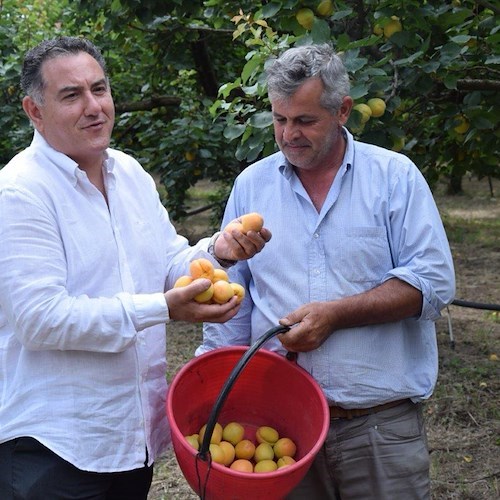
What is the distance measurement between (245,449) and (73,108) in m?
Answer: 1.05

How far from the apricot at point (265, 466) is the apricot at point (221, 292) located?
459 millimetres

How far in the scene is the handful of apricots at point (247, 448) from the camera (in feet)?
6.69

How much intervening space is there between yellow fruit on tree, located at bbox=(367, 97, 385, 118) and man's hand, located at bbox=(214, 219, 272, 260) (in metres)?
0.99

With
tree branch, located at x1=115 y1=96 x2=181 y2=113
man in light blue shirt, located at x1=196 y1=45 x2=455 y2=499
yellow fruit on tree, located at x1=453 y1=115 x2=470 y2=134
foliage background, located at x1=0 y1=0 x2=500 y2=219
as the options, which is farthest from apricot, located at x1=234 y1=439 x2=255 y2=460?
tree branch, located at x1=115 y1=96 x2=181 y2=113

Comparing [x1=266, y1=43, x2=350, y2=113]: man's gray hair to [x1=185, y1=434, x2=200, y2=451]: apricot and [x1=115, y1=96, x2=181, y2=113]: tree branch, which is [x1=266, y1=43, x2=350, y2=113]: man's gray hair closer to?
[x1=185, y1=434, x2=200, y2=451]: apricot

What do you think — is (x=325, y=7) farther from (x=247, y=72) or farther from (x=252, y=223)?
(x=252, y=223)

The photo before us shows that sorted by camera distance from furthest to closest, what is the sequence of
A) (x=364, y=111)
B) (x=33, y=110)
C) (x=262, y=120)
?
(x=262, y=120)
(x=364, y=111)
(x=33, y=110)

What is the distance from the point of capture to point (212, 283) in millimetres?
2066

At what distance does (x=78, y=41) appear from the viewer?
202 centimetres

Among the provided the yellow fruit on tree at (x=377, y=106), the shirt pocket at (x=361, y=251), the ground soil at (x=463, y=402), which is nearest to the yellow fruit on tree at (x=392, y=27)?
the yellow fruit on tree at (x=377, y=106)

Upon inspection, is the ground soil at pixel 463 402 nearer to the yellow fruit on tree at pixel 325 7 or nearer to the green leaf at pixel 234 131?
the green leaf at pixel 234 131

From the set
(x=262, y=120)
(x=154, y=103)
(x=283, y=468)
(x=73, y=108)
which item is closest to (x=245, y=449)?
(x=283, y=468)

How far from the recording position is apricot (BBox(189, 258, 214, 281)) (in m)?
2.06

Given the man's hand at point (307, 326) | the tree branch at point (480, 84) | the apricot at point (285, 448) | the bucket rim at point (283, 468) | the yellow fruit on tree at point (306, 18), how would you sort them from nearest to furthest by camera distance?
the bucket rim at point (283, 468), the man's hand at point (307, 326), the apricot at point (285, 448), the yellow fruit on tree at point (306, 18), the tree branch at point (480, 84)
